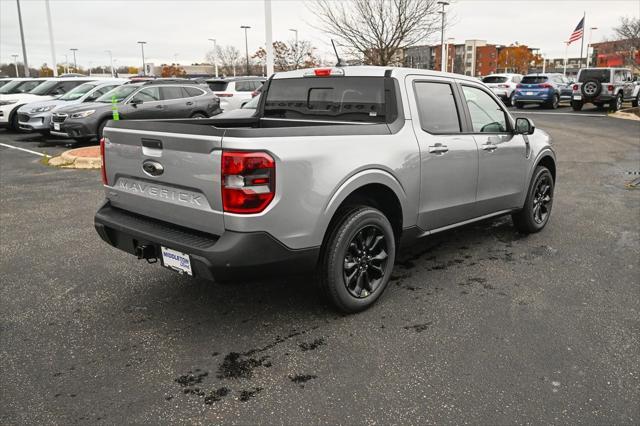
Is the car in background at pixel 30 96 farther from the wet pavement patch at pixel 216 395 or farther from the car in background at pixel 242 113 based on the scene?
the wet pavement patch at pixel 216 395

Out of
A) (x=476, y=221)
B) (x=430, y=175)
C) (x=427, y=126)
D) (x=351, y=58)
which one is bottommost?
(x=476, y=221)

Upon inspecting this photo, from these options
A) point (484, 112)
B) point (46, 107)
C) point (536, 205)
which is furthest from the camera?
point (46, 107)

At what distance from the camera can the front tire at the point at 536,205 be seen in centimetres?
568

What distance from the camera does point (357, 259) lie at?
3775 millimetres

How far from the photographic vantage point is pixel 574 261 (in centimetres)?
502

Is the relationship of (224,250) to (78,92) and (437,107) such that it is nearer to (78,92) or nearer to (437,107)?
(437,107)

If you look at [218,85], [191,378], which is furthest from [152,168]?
[218,85]

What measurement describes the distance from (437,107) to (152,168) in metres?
2.37

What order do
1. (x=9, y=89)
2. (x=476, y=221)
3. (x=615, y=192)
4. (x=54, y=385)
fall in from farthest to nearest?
(x=9, y=89) < (x=615, y=192) < (x=476, y=221) < (x=54, y=385)

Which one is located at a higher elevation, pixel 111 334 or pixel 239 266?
pixel 239 266

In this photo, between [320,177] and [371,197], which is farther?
[371,197]

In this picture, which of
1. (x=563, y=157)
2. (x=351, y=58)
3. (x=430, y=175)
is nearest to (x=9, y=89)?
(x=351, y=58)

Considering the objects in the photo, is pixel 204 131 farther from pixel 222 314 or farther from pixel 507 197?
pixel 507 197

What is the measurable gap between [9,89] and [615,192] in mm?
19699
